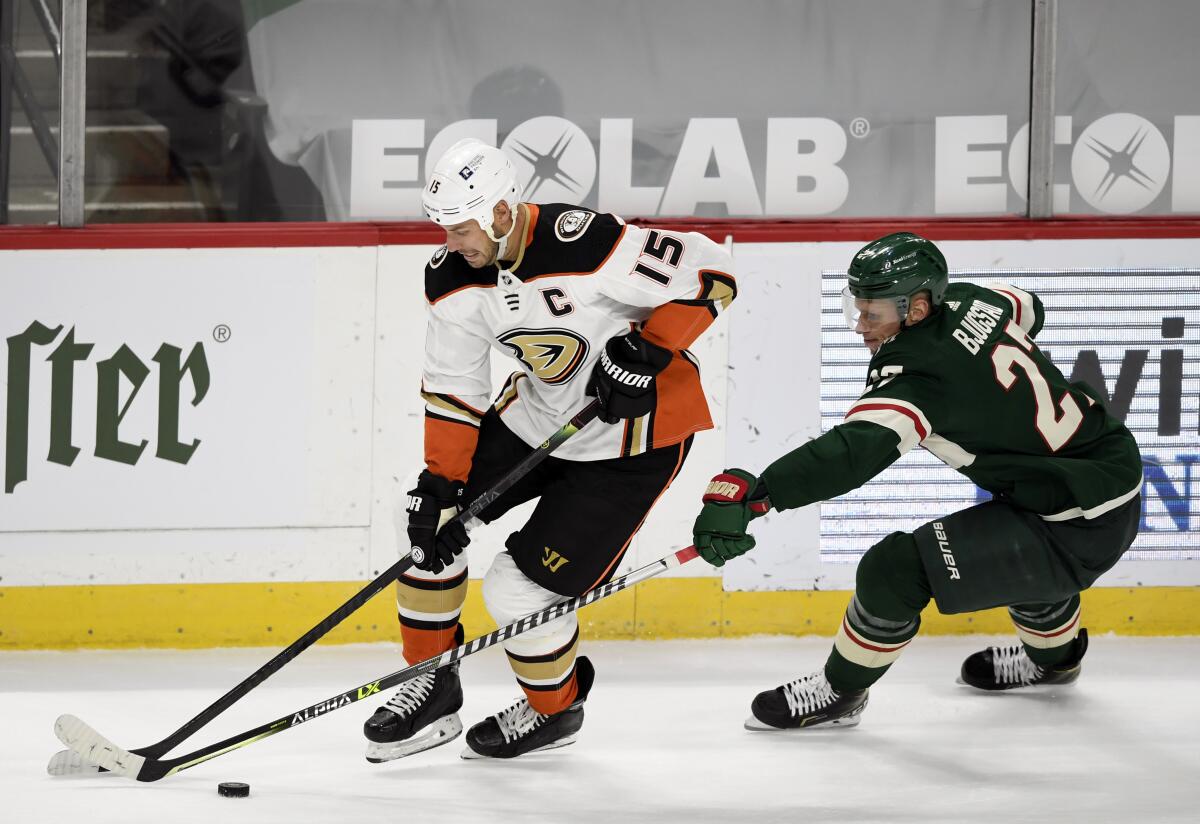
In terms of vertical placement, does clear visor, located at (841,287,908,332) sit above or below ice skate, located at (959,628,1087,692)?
above

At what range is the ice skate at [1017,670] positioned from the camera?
3.37 metres

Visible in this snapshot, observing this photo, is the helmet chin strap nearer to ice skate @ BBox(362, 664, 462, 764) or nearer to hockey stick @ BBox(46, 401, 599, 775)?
hockey stick @ BBox(46, 401, 599, 775)

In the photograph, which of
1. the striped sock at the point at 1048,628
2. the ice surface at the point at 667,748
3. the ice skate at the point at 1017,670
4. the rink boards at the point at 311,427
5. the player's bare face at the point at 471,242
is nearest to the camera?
the ice surface at the point at 667,748

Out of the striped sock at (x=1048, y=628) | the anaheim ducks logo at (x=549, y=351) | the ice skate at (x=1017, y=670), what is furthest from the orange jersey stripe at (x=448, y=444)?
the ice skate at (x=1017, y=670)

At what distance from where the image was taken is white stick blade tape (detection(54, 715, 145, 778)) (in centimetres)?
272

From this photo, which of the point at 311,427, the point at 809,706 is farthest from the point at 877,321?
the point at 311,427

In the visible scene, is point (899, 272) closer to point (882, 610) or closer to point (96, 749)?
point (882, 610)

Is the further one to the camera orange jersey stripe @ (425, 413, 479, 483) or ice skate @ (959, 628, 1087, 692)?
ice skate @ (959, 628, 1087, 692)

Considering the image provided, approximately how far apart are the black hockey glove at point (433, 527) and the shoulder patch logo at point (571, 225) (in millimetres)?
561

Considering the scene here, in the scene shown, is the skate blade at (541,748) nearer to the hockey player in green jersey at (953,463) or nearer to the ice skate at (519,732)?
the ice skate at (519,732)

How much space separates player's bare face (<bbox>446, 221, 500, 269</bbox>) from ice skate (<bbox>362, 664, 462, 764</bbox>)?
88cm

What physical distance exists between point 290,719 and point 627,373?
37.7 inches

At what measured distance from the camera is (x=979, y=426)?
2750 millimetres

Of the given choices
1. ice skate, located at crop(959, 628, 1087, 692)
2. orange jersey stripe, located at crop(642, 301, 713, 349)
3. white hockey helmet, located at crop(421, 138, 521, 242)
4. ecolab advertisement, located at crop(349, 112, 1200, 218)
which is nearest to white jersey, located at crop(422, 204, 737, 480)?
orange jersey stripe, located at crop(642, 301, 713, 349)
